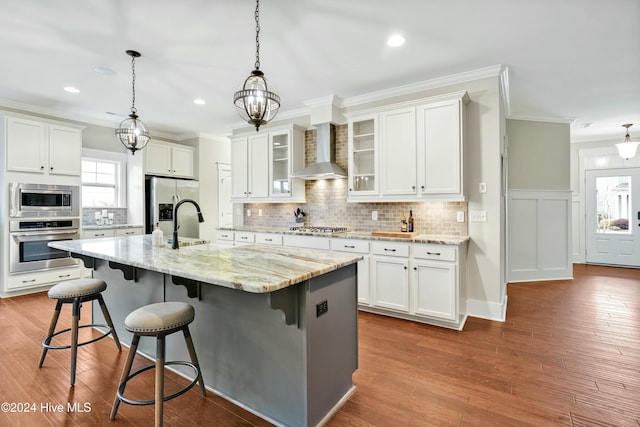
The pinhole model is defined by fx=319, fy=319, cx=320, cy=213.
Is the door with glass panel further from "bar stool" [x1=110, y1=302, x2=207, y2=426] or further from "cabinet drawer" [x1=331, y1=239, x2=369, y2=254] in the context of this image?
"bar stool" [x1=110, y1=302, x2=207, y2=426]

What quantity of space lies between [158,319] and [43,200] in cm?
420

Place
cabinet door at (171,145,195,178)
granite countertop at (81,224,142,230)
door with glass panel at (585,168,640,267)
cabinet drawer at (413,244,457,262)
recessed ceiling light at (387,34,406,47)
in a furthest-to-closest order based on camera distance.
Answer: door with glass panel at (585,168,640,267) < cabinet door at (171,145,195,178) < granite countertop at (81,224,142,230) < cabinet drawer at (413,244,457,262) < recessed ceiling light at (387,34,406,47)

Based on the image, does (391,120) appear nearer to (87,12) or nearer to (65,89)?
(87,12)

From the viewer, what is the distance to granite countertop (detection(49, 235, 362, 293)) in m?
1.50

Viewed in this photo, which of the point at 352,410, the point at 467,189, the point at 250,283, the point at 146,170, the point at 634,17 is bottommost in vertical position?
the point at 352,410

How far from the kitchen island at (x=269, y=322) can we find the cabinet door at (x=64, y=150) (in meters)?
3.16

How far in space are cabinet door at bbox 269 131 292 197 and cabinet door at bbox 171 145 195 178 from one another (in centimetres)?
245

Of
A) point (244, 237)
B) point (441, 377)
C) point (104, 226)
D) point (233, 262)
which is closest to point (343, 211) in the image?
A: point (244, 237)

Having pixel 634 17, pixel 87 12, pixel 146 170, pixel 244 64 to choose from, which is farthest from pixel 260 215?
pixel 634 17

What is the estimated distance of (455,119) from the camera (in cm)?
341

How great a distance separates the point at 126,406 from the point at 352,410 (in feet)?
4.68

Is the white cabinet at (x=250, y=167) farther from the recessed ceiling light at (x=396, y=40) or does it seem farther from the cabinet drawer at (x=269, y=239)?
the recessed ceiling light at (x=396, y=40)

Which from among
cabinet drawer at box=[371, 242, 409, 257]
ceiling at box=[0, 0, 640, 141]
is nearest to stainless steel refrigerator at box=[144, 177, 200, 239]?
ceiling at box=[0, 0, 640, 141]

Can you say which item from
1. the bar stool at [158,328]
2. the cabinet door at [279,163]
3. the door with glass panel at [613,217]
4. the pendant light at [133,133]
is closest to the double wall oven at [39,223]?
the pendant light at [133,133]
